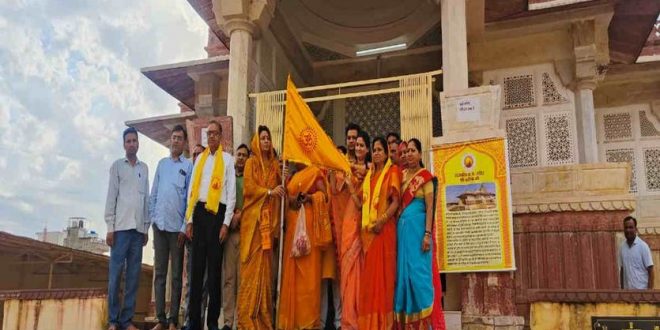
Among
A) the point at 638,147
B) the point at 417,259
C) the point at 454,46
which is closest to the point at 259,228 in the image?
the point at 417,259

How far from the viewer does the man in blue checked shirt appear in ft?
17.4

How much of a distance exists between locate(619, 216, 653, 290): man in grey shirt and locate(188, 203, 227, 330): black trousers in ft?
15.0

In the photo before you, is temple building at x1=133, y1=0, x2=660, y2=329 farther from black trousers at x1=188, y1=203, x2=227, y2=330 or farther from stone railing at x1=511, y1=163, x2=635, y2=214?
black trousers at x1=188, y1=203, x2=227, y2=330

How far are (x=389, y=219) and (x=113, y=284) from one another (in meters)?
2.54

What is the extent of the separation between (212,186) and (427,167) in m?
2.37

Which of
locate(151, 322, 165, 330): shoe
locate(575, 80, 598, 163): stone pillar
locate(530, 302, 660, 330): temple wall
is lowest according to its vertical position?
locate(151, 322, 165, 330): shoe

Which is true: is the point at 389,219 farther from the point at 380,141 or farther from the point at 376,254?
the point at 380,141

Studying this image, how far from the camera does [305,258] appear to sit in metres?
5.29

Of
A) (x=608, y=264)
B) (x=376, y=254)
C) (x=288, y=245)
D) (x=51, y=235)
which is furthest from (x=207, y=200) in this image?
(x=51, y=235)

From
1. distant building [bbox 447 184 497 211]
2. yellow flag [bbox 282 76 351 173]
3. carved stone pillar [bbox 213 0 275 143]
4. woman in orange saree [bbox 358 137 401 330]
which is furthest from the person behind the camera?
carved stone pillar [bbox 213 0 275 143]

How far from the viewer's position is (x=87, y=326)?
564cm

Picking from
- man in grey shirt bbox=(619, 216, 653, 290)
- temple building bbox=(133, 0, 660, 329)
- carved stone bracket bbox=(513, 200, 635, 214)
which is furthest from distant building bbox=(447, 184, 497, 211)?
man in grey shirt bbox=(619, 216, 653, 290)

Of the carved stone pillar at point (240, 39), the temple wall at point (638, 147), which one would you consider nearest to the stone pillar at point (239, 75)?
the carved stone pillar at point (240, 39)

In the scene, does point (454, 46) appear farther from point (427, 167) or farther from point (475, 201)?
point (475, 201)
